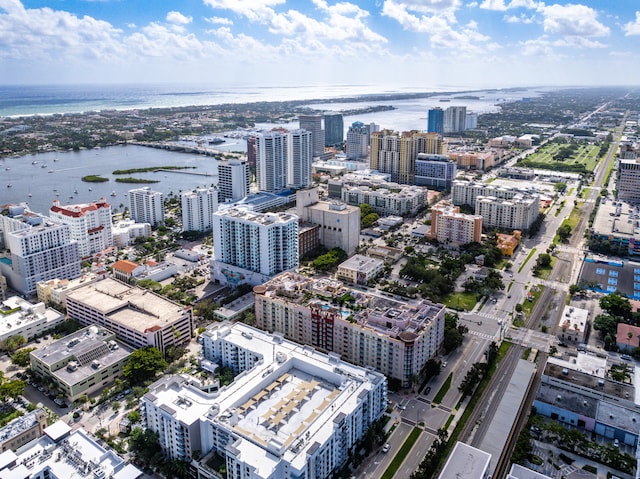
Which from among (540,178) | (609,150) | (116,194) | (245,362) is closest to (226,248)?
(245,362)

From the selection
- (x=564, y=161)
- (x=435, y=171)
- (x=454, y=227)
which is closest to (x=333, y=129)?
(x=435, y=171)

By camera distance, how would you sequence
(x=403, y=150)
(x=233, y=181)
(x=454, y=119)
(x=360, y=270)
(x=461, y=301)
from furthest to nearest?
(x=454, y=119)
(x=403, y=150)
(x=233, y=181)
(x=360, y=270)
(x=461, y=301)

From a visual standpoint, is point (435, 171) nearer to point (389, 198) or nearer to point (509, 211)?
point (389, 198)

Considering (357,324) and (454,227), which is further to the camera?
(454,227)

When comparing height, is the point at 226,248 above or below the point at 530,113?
below

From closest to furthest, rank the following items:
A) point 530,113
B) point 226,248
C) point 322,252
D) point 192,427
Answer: point 192,427, point 226,248, point 322,252, point 530,113

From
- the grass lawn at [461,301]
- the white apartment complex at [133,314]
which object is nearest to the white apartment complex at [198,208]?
the white apartment complex at [133,314]

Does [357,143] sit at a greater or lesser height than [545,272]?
greater

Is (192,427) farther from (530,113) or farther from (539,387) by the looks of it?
(530,113)

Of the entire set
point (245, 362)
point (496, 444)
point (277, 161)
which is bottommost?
point (496, 444)
